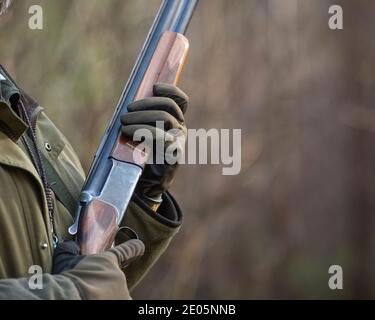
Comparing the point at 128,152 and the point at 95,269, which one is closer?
the point at 95,269

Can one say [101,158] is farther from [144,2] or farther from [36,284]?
[144,2]

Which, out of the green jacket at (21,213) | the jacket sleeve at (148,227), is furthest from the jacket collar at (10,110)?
the jacket sleeve at (148,227)

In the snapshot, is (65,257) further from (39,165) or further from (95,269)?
(39,165)

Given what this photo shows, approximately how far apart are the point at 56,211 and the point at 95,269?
27 centimetres

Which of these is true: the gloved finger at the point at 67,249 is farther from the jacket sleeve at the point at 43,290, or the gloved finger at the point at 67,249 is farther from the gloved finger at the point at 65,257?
the jacket sleeve at the point at 43,290

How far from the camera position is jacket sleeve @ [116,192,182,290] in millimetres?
2029

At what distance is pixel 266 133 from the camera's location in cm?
487

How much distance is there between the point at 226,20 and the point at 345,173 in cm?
125

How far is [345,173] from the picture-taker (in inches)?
202

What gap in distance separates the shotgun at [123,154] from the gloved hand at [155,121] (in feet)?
0.12

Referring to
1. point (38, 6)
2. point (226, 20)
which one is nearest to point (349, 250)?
point (226, 20)

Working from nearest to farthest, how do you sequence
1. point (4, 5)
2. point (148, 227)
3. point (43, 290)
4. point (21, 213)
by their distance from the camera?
point (43, 290)
point (21, 213)
point (4, 5)
point (148, 227)

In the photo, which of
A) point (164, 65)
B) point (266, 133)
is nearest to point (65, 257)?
point (164, 65)

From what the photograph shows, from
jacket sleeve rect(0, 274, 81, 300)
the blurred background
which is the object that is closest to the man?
jacket sleeve rect(0, 274, 81, 300)
